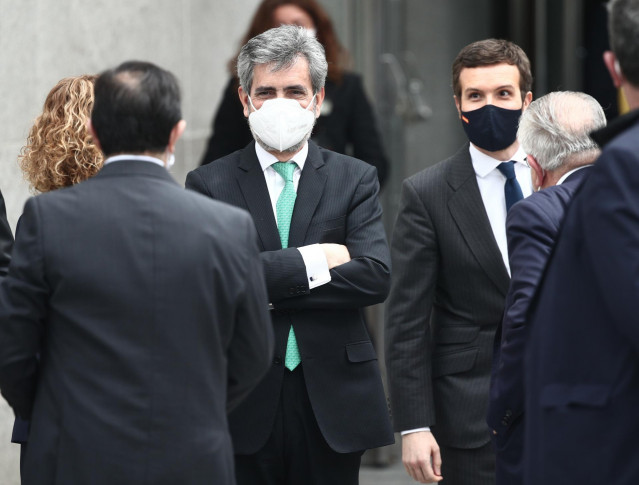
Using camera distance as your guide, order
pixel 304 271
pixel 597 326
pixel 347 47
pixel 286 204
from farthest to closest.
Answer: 1. pixel 347 47
2. pixel 286 204
3. pixel 304 271
4. pixel 597 326

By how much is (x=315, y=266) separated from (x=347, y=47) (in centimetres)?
367

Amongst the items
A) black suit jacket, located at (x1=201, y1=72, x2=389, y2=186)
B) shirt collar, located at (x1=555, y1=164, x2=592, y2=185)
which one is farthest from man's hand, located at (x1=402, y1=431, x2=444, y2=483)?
black suit jacket, located at (x1=201, y1=72, x2=389, y2=186)

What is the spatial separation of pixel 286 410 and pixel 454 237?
2.71ft

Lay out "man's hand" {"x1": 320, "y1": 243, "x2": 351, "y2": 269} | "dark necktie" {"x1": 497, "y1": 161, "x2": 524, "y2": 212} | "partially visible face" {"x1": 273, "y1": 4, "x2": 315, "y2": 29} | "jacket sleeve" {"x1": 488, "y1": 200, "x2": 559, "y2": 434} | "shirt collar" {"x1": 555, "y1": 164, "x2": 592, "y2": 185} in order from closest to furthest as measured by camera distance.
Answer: "jacket sleeve" {"x1": 488, "y1": 200, "x2": 559, "y2": 434}, "shirt collar" {"x1": 555, "y1": 164, "x2": 592, "y2": 185}, "man's hand" {"x1": 320, "y1": 243, "x2": 351, "y2": 269}, "dark necktie" {"x1": 497, "y1": 161, "x2": 524, "y2": 212}, "partially visible face" {"x1": 273, "y1": 4, "x2": 315, "y2": 29}

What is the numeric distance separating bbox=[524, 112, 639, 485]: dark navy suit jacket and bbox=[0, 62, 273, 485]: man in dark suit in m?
0.72

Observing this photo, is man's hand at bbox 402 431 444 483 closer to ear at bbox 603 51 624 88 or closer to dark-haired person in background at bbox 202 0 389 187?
ear at bbox 603 51 624 88

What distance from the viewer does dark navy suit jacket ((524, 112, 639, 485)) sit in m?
2.54

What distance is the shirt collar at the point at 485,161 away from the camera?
4.09 meters

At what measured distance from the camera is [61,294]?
2.80 metres

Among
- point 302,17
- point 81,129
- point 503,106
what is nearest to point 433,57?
point 302,17

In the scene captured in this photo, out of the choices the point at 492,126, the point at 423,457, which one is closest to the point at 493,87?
the point at 492,126

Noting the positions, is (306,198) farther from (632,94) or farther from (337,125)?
(337,125)

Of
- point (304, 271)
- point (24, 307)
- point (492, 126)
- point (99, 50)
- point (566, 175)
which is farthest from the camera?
point (99, 50)

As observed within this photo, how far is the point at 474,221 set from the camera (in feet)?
13.1
